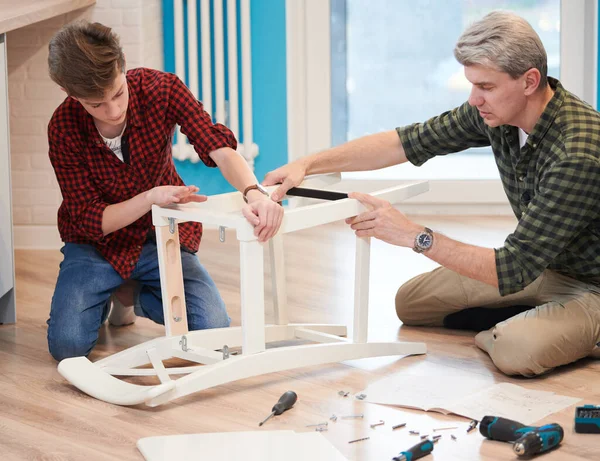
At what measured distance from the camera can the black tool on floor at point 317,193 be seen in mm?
Answer: 2160

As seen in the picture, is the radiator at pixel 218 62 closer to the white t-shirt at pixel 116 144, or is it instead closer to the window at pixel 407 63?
the window at pixel 407 63

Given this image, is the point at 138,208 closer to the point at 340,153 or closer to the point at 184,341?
the point at 184,341

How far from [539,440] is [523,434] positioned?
30mm

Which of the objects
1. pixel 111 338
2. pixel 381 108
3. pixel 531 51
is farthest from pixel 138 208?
pixel 381 108

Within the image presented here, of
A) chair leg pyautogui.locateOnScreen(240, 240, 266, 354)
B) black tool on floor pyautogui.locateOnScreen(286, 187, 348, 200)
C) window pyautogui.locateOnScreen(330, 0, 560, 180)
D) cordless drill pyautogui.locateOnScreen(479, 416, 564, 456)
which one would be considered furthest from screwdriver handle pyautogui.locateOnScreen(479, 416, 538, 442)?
window pyautogui.locateOnScreen(330, 0, 560, 180)

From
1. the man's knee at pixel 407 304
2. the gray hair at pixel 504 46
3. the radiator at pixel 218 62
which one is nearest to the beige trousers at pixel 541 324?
the man's knee at pixel 407 304

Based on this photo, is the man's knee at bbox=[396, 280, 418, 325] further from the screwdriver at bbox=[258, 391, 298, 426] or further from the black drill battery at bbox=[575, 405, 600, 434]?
the black drill battery at bbox=[575, 405, 600, 434]

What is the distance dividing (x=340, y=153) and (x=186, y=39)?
64.1 inches

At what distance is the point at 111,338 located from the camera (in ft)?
8.12

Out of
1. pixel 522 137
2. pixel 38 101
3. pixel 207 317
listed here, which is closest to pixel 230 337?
pixel 207 317

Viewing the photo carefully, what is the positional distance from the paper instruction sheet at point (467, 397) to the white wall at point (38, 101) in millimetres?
1831

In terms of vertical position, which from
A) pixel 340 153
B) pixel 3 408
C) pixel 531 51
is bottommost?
pixel 3 408

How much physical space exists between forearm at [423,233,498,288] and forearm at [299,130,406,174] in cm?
44

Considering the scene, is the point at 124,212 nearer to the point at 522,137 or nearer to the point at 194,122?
the point at 194,122
